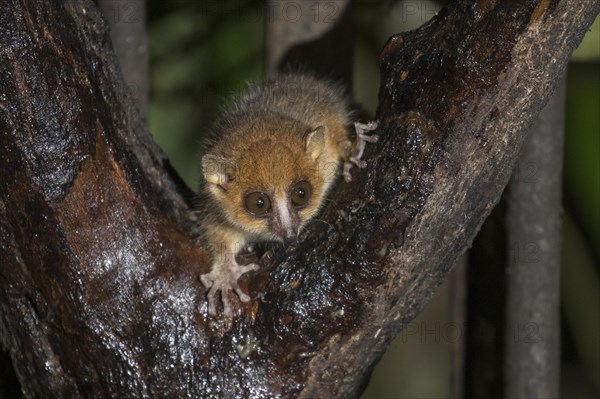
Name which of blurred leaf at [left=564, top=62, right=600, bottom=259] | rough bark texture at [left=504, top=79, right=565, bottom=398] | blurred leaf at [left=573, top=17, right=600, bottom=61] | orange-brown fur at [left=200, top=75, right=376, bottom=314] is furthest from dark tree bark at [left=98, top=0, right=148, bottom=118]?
blurred leaf at [left=564, top=62, right=600, bottom=259]

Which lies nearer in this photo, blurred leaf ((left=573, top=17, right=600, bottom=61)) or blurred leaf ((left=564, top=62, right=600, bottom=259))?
blurred leaf ((left=573, top=17, right=600, bottom=61))

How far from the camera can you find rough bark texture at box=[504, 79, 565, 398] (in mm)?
3439

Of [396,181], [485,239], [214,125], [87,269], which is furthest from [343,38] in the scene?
[87,269]

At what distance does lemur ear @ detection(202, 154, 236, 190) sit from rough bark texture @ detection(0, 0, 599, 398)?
0.39 m

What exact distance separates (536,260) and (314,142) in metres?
1.00

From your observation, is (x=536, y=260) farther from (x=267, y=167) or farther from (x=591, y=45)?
(x=267, y=167)

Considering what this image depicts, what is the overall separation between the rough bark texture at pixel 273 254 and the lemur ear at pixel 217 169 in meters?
0.39

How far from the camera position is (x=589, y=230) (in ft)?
13.4

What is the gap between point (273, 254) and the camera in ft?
9.66

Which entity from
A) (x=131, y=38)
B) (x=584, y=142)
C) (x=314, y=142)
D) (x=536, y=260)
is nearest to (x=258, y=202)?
(x=314, y=142)

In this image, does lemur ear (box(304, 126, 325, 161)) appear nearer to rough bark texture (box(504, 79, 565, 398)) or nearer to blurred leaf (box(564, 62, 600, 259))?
rough bark texture (box(504, 79, 565, 398))

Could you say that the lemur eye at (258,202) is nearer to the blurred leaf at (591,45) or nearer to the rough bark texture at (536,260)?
the rough bark texture at (536,260)

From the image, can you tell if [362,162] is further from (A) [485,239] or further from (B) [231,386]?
(A) [485,239]

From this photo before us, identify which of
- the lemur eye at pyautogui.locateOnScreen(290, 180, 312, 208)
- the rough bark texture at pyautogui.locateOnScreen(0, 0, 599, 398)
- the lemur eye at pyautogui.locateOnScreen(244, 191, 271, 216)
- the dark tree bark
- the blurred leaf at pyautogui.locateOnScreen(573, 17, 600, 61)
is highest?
the blurred leaf at pyautogui.locateOnScreen(573, 17, 600, 61)
